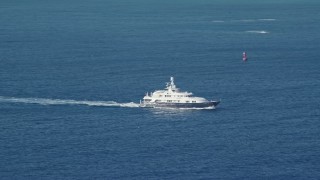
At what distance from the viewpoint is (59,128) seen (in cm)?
19450

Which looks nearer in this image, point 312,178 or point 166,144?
point 312,178

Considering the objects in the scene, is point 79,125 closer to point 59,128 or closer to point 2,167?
point 59,128

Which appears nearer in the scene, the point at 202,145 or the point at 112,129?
the point at 202,145

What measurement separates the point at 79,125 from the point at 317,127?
41.6 m

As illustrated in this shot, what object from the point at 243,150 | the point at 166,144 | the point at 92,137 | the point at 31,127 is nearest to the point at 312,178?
the point at 243,150

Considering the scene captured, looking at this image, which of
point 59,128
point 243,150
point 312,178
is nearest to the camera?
point 312,178

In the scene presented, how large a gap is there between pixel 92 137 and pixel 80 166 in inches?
752

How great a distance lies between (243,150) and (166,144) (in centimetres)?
1312

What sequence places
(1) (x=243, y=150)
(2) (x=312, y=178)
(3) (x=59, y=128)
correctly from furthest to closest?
(3) (x=59, y=128), (1) (x=243, y=150), (2) (x=312, y=178)

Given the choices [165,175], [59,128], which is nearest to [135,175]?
[165,175]

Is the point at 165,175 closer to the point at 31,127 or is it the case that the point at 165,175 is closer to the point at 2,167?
the point at 2,167

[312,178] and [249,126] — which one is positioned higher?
[249,126]

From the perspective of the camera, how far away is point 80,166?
6673 inches

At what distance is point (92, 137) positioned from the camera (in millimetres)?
188250
